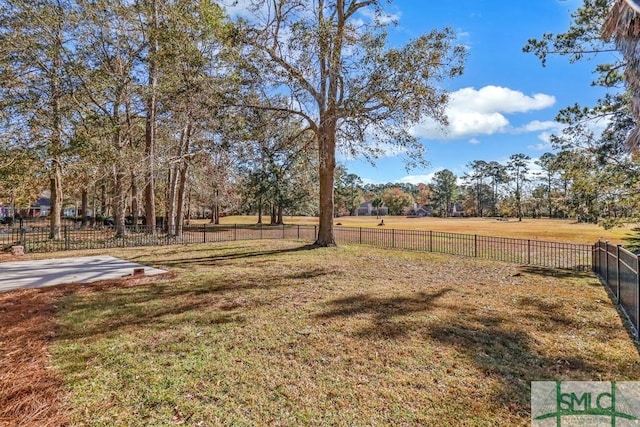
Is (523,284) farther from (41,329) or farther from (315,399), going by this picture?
(41,329)

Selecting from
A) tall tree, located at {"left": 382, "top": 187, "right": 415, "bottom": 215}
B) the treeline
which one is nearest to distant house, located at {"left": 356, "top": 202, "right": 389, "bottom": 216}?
tall tree, located at {"left": 382, "top": 187, "right": 415, "bottom": 215}

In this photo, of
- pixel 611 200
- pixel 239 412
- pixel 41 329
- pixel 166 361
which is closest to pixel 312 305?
pixel 166 361

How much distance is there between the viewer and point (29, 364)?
3.48 m

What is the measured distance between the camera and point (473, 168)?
7981 cm

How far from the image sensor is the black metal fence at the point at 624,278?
4629mm

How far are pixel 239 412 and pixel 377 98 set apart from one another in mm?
9509

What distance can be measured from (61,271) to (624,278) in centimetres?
1239

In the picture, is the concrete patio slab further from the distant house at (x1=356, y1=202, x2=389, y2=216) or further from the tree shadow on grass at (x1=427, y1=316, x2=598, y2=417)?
the distant house at (x1=356, y1=202, x2=389, y2=216)

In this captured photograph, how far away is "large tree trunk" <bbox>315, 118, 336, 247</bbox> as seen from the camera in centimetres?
1233

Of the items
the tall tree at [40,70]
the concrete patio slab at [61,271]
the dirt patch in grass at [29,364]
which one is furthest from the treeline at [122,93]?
the dirt patch in grass at [29,364]

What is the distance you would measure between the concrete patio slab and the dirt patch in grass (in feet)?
3.88

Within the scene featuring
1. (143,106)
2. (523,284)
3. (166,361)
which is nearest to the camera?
(166,361)

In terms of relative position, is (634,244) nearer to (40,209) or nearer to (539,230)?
(539,230)

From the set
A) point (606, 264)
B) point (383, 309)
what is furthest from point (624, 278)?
point (383, 309)
